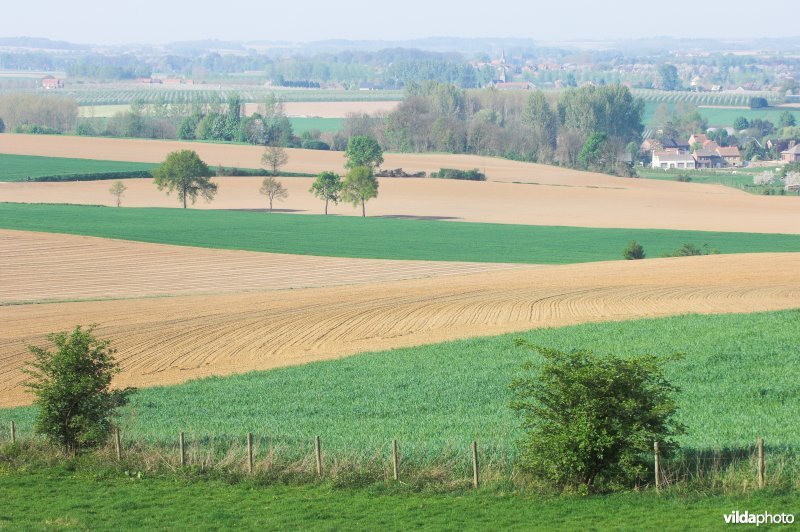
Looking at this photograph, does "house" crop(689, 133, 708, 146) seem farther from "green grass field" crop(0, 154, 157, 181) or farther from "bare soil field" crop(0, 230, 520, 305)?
"bare soil field" crop(0, 230, 520, 305)

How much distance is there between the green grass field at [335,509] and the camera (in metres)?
18.2

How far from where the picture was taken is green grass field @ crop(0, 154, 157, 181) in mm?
111438

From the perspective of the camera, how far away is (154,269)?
6106cm

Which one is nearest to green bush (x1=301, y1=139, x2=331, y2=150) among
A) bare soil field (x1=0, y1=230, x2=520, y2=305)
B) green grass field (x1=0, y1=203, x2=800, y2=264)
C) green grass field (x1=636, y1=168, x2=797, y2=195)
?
green grass field (x1=636, y1=168, x2=797, y2=195)

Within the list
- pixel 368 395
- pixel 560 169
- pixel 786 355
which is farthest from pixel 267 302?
pixel 560 169

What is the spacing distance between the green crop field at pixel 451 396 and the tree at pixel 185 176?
6020cm

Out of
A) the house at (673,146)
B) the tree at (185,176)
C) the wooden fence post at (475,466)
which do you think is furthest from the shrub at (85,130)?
the wooden fence post at (475,466)

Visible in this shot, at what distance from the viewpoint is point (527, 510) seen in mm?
19000

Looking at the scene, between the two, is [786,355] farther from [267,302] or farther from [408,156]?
[408,156]

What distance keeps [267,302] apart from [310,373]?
15001 mm

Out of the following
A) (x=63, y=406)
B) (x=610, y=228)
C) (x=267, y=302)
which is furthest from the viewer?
(x=610, y=228)

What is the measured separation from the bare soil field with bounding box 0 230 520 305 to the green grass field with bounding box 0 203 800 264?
11.1 ft

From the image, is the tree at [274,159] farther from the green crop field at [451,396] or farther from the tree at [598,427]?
the tree at [598,427]

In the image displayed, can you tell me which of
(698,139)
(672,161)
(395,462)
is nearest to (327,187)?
(395,462)
